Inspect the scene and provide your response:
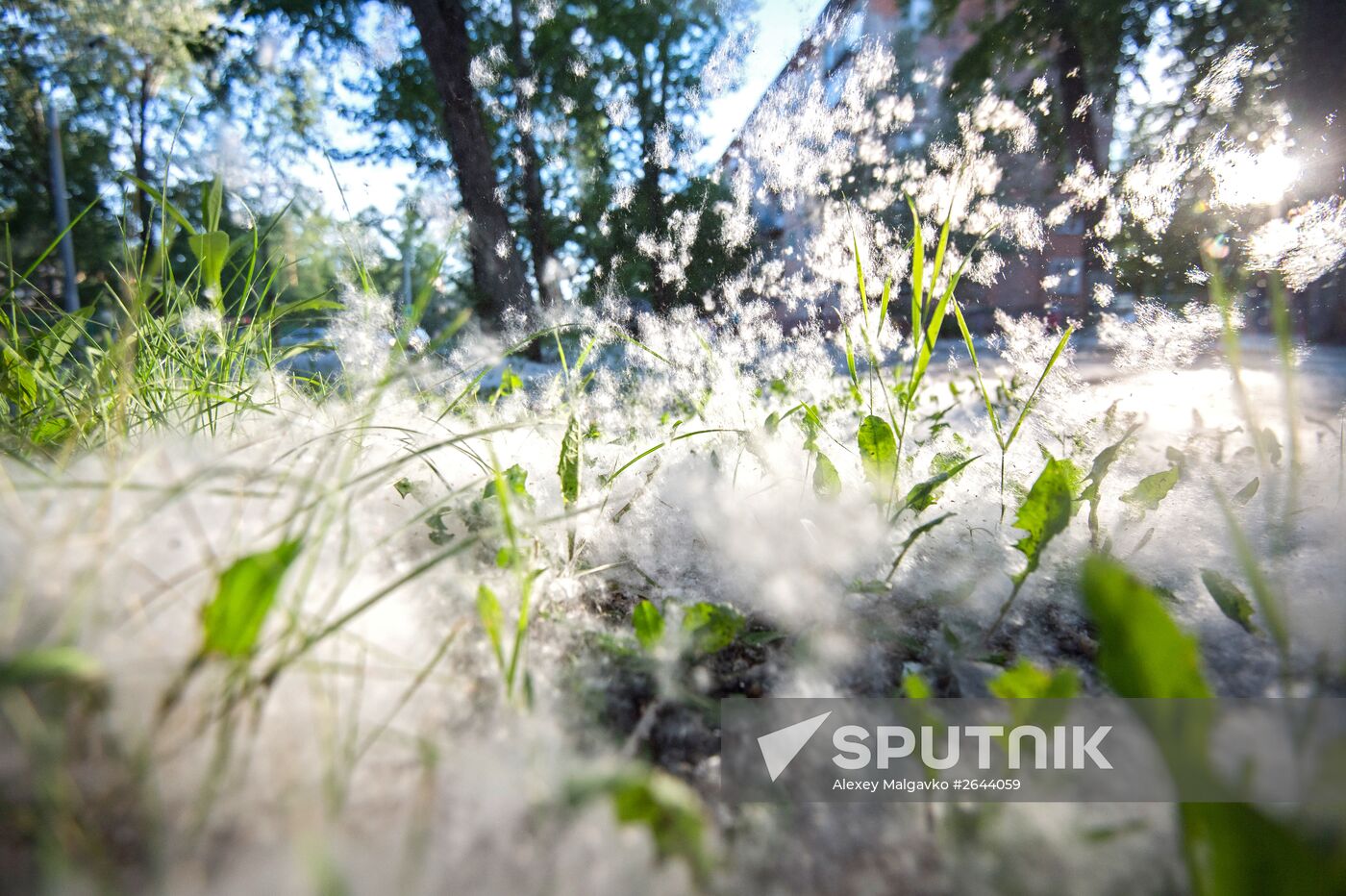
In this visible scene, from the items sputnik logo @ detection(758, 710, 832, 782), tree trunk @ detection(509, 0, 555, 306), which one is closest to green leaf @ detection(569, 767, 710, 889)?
sputnik logo @ detection(758, 710, 832, 782)

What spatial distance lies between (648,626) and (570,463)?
25cm

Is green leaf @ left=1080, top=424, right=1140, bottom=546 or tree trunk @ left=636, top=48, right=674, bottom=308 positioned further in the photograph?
tree trunk @ left=636, top=48, right=674, bottom=308

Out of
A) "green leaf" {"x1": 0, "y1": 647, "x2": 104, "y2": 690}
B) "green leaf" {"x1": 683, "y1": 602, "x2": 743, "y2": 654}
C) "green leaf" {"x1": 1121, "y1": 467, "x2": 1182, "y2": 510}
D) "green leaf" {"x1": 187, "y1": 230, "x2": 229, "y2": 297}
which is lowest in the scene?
"green leaf" {"x1": 683, "y1": 602, "x2": 743, "y2": 654}

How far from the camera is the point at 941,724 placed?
427 millimetres

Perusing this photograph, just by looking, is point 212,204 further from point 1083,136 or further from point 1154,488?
point 1083,136

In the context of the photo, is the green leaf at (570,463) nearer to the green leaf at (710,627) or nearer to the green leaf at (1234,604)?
the green leaf at (710,627)

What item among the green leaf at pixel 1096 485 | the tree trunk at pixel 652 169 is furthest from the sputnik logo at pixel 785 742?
the tree trunk at pixel 652 169

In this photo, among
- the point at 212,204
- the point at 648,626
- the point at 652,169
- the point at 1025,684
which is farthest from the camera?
the point at 652,169

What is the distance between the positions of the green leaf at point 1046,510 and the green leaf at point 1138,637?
0.25 m

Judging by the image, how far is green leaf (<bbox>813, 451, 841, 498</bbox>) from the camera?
2.60ft

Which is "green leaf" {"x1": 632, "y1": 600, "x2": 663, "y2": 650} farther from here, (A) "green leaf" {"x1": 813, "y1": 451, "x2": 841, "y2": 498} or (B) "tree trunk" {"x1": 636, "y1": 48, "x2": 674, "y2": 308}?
(B) "tree trunk" {"x1": 636, "y1": 48, "x2": 674, "y2": 308}

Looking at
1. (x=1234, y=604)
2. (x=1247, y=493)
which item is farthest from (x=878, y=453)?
(x=1247, y=493)

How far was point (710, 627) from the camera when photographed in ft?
1.74

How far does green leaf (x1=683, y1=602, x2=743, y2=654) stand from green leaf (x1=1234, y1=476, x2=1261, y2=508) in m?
0.69
